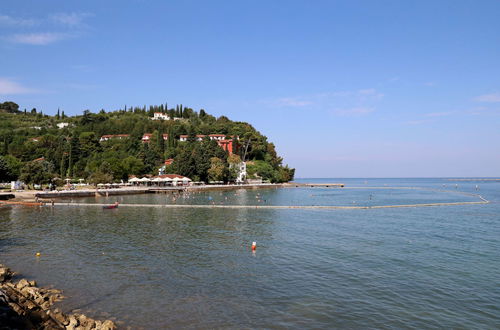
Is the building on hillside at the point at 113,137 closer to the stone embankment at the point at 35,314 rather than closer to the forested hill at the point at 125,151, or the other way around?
the forested hill at the point at 125,151

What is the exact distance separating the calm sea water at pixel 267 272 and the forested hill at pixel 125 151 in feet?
194

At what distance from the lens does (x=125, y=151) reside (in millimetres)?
119125

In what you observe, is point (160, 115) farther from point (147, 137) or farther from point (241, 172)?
point (241, 172)

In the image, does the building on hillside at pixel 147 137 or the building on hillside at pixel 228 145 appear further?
the building on hillside at pixel 147 137

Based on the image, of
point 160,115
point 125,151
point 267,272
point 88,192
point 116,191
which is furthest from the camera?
point 160,115

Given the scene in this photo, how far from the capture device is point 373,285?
15711 mm

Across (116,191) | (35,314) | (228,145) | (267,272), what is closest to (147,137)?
(228,145)

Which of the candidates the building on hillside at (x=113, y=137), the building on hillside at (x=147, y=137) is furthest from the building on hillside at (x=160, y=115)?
the building on hillside at (x=147, y=137)

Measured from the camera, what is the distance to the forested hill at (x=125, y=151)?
94.3 m

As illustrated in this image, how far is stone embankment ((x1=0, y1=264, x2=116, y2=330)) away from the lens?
8.95 meters

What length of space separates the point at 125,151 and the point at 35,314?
379 ft

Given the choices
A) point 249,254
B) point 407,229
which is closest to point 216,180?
point 407,229

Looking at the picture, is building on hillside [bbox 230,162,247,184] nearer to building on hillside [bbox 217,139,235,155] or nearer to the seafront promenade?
building on hillside [bbox 217,139,235,155]

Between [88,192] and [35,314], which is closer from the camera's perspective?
[35,314]
